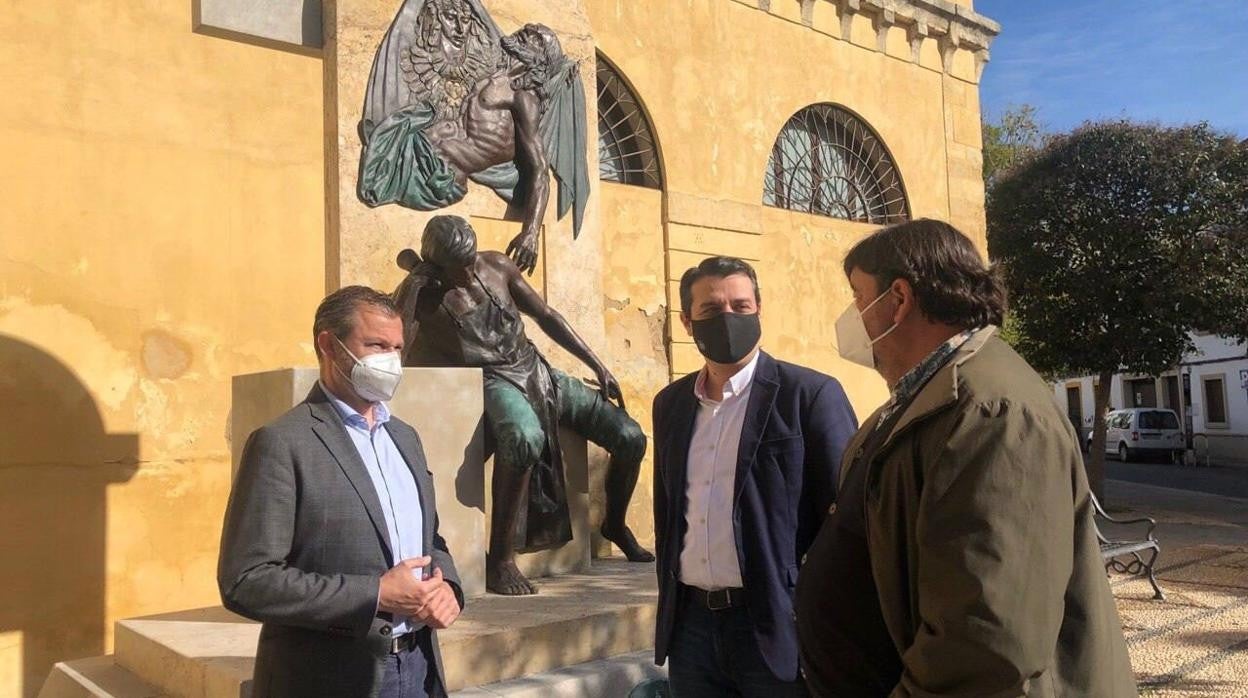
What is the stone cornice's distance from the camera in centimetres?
1038

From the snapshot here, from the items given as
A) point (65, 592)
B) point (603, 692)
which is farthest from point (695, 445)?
point (65, 592)

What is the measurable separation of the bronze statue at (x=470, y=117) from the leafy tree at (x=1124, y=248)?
30.2ft

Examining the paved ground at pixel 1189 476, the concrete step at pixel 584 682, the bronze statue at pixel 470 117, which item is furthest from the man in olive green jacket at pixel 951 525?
the paved ground at pixel 1189 476

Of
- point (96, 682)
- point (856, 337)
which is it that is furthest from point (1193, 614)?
point (96, 682)

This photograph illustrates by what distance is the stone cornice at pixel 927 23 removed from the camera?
408 inches

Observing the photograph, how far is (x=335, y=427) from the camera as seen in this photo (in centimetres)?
221

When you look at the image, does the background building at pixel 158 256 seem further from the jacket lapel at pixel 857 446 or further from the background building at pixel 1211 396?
the background building at pixel 1211 396

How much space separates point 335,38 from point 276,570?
4.70 metres

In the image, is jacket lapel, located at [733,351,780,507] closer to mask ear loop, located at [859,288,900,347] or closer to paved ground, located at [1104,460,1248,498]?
mask ear loop, located at [859,288,900,347]

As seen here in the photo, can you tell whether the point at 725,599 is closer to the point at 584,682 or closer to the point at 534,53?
the point at 584,682

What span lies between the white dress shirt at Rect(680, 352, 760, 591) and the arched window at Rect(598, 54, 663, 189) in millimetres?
A: 5984

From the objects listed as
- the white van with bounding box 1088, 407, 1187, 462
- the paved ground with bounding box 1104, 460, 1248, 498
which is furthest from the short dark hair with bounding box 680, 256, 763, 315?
the white van with bounding box 1088, 407, 1187, 462

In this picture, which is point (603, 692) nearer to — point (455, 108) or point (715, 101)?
point (455, 108)

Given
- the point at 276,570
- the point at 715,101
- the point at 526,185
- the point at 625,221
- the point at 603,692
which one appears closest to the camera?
the point at 276,570
